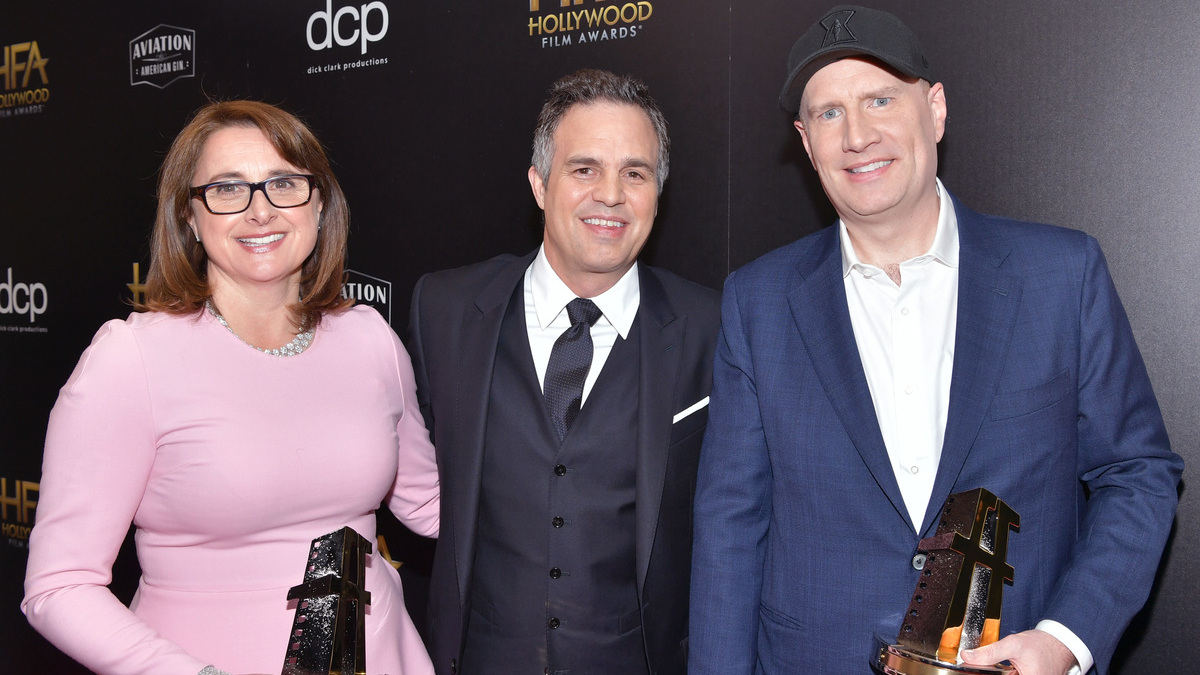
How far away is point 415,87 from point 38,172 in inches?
92.4

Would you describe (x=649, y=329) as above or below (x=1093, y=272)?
below

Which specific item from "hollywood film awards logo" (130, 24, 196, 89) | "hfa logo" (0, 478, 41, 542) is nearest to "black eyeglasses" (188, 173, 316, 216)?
"hollywood film awards logo" (130, 24, 196, 89)

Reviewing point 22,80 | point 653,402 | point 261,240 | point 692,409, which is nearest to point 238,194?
point 261,240

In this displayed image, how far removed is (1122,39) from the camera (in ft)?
7.61

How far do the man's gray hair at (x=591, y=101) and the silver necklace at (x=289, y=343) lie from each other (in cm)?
73

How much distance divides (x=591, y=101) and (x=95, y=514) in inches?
56.2

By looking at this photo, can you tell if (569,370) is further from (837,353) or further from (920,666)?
(920,666)

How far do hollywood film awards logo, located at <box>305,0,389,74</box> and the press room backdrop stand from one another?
0.03ft

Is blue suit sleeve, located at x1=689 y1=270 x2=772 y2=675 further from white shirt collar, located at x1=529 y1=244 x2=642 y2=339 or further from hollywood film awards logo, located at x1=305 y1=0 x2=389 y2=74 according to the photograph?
hollywood film awards logo, located at x1=305 y1=0 x2=389 y2=74

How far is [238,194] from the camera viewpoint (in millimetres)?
1929

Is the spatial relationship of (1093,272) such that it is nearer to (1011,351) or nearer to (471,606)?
(1011,351)

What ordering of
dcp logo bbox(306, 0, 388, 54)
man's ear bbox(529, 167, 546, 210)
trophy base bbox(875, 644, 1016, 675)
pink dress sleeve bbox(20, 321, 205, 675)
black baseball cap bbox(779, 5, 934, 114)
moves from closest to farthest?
trophy base bbox(875, 644, 1016, 675) < pink dress sleeve bbox(20, 321, 205, 675) < black baseball cap bbox(779, 5, 934, 114) < man's ear bbox(529, 167, 546, 210) < dcp logo bbox(306, 0, 388, 54)

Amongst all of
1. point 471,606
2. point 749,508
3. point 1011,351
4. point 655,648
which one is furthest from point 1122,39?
point 471,606

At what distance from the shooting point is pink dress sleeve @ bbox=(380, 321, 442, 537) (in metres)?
2.21
